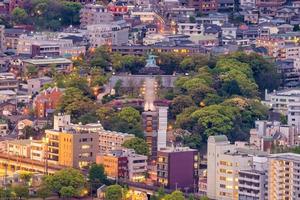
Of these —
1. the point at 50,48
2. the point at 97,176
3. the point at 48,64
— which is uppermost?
the point at 50,48

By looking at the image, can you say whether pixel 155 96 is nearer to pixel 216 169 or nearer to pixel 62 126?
pixel 62 126

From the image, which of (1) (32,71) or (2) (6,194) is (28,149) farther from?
(1) (32,71)

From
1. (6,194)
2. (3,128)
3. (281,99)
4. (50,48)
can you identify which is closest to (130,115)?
(3,128)

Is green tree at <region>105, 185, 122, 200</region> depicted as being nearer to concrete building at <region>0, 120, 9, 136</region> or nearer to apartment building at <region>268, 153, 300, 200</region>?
apartment building at <region>268, 153, 300, 200</region>

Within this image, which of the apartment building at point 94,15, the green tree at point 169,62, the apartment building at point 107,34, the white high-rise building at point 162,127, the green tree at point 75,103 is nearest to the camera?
the white high-rise building at point 162,127

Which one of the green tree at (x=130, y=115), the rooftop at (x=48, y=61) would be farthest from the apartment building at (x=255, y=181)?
the rooftop at (x=48, y=61)

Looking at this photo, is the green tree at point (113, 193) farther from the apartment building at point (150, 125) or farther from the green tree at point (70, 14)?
the green tree at point (70, 14)

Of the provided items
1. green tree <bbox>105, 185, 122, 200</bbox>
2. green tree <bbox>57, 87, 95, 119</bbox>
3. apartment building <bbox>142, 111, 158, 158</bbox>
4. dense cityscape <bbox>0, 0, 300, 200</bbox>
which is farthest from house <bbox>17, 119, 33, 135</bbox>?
green tree <bbox>105, 185, 122, 200</bbox>
